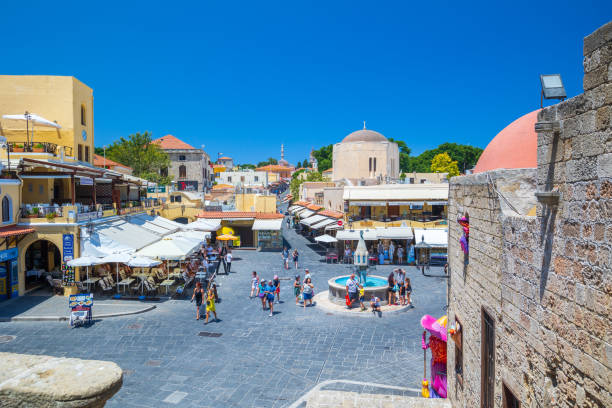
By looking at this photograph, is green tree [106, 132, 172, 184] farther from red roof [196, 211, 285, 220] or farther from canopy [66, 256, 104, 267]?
canopy [66, 256, 104, 267]

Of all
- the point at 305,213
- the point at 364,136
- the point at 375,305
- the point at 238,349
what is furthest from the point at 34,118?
the point at 364,136

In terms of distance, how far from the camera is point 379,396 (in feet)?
26.7

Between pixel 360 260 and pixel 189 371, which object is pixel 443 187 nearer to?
pixel 360 260

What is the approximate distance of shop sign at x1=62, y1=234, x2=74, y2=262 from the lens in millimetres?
17406

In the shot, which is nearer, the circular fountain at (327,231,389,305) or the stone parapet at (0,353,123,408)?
the stone parapet at (0,353,123,408)

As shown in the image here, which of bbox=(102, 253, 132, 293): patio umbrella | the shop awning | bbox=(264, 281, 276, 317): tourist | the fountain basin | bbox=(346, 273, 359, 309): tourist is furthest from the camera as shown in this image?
the shop awning

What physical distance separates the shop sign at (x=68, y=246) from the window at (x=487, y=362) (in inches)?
666

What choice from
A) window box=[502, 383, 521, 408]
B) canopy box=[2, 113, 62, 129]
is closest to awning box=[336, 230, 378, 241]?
canopy box=[2, 113, 62, 129]

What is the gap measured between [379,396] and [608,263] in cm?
620

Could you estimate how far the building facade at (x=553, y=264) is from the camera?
308 cm

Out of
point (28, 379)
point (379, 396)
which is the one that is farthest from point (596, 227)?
point (379, 396)

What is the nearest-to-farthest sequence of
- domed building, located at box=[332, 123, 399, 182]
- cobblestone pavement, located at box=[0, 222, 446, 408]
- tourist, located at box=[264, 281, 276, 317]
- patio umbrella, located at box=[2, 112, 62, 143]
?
cobblestone pavement, located at box=[0, 222, 446, 408] → tourist, located at box=[264, 281, 276, 317] → patio umbrella, located at box=[2, 112, 62, 143] → domed building, located at box=[332, 123, 399, 182]

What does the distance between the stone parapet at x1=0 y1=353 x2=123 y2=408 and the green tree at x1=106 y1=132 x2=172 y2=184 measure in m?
45.8

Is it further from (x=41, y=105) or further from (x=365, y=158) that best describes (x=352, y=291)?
(x=365, y=158)
